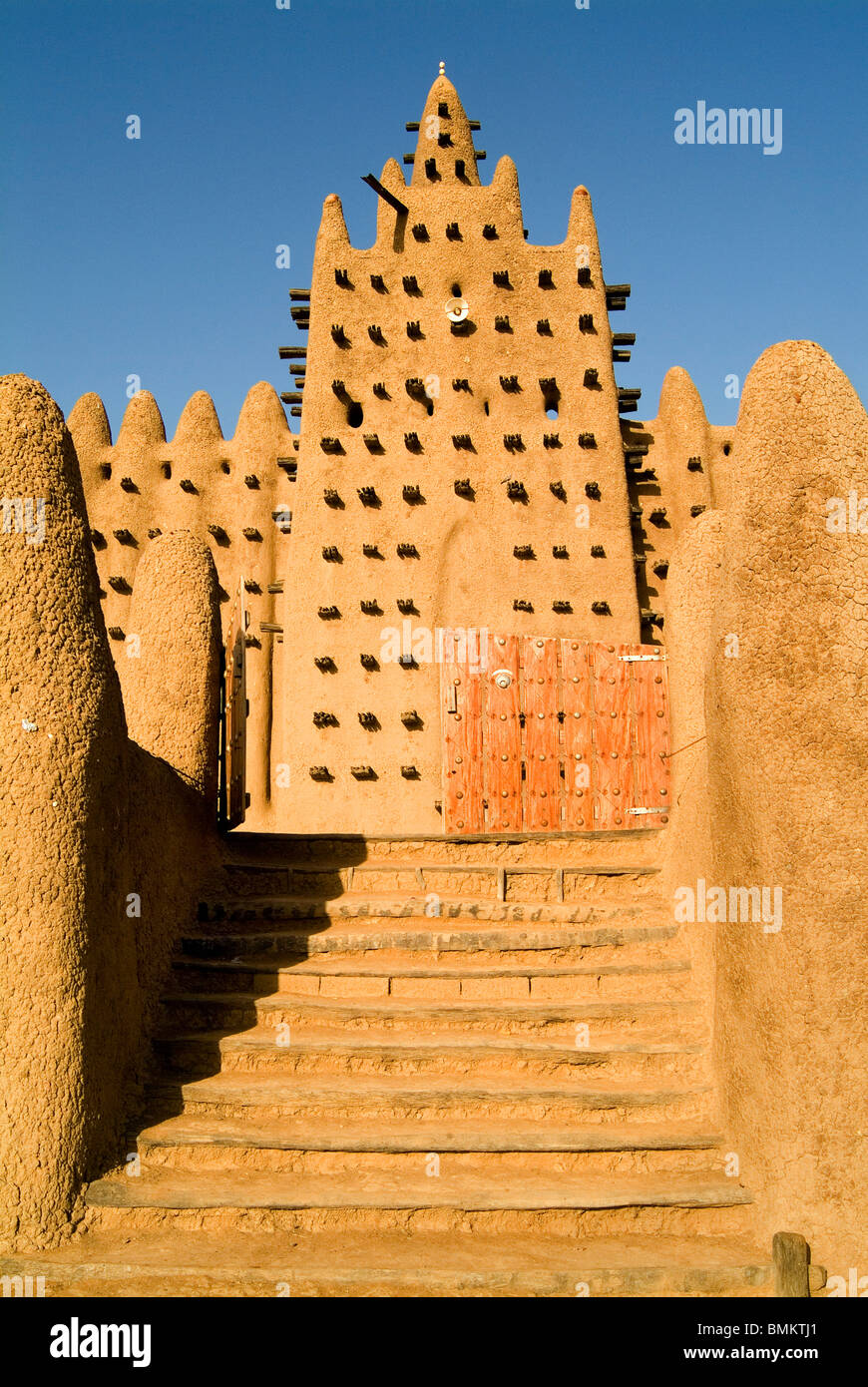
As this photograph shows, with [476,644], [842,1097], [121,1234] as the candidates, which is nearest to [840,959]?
[842,1097]

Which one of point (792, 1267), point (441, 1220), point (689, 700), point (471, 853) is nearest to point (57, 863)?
point (441, 1220)

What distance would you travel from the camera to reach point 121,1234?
17.7 ft

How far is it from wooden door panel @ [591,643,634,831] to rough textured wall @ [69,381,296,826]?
330 inches

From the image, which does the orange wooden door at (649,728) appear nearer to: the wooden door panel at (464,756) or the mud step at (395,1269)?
the wooden door panel at (464,756)

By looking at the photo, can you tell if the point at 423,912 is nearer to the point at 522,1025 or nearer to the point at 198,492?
the point at 522,1025

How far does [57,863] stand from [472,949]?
2.89m

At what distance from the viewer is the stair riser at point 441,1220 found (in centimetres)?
545

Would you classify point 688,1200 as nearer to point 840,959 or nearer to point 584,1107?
point 584,1107

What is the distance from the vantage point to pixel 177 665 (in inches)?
321

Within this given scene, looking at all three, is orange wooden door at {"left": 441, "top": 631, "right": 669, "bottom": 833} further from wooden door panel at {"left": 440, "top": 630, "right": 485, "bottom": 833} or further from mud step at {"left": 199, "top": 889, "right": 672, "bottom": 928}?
mud step at {"left": 199, "top": 889, "right": 672, "bottom": 928}

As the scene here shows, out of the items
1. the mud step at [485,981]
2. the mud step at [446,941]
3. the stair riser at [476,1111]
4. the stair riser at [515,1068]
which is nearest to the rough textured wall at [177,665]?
the mud step at [446,941]

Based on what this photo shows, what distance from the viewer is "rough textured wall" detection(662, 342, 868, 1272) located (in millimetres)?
5242

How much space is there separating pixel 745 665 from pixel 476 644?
147 inches

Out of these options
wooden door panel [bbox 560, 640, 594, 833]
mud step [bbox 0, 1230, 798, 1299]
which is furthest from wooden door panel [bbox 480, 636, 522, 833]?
mud step [bbox 0, 1230, 798, 1299]
